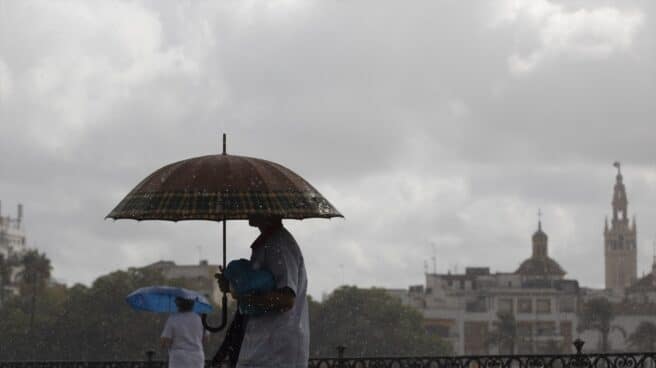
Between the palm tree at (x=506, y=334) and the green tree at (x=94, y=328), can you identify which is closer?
the green tree at (x=94, y=328)

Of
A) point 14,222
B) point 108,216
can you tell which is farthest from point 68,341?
point 14,222

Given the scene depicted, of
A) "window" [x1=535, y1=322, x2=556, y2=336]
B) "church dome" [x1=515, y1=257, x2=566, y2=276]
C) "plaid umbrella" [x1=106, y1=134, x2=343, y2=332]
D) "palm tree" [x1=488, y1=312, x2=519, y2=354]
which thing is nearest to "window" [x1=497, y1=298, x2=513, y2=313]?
"window" [x1=535, y1=322, x2=556, y2=336]

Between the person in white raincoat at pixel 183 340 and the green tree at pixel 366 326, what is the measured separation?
285ft

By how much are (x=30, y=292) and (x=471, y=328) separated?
147 feet

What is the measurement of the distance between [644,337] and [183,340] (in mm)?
119382

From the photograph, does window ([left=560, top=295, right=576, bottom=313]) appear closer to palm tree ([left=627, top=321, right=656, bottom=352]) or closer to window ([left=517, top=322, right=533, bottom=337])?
window ([left=517, top=322, right=533, bottom=337])

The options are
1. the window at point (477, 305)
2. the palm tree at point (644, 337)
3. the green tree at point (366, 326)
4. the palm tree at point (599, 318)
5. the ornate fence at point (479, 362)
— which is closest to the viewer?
the ornate fence at point (479, 362)

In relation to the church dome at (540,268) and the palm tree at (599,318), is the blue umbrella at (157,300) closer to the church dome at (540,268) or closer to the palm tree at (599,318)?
the palm tree at (599,318)

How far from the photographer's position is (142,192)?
9.47 metres

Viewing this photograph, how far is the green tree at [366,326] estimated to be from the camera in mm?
100875

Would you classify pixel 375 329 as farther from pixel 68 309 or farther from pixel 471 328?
pixel 471 328

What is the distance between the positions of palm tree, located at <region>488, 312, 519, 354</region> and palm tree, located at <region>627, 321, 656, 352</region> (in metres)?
9.39

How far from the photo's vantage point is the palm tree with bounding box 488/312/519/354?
129000 millimetres

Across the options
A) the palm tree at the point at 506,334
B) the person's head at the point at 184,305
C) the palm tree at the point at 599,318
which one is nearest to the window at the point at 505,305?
the palm tree at the point at 599,318
